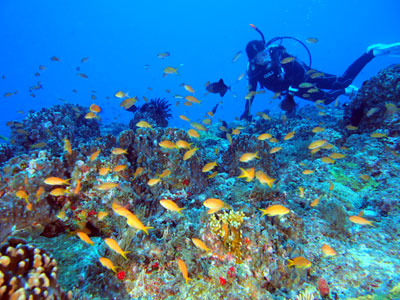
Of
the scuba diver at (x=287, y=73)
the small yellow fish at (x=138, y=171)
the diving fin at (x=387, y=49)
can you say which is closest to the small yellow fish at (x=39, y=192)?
the small yellow fish at (x=138, y=171)

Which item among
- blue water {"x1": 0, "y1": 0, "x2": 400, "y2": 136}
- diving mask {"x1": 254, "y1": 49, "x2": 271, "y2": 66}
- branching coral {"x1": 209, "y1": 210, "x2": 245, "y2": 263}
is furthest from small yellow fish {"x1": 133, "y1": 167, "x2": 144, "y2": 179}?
blue water {"x1": 0, "y1": 0, "x2": 400, "y2": 136}

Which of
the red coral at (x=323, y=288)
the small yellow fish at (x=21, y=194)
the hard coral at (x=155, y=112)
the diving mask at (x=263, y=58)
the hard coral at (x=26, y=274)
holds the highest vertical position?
the diving mask at (x=263, y=58)

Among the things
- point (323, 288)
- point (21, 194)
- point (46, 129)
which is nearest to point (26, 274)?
point (21, 194)

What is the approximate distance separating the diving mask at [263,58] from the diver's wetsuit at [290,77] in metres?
0.14

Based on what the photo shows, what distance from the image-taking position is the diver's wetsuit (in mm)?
10188

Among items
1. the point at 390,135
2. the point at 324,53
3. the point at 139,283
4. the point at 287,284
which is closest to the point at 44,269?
the point at 139,283

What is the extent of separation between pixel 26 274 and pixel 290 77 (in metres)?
12.5

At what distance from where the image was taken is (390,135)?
251 inches

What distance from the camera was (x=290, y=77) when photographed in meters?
10.9

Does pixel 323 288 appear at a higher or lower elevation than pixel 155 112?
lower

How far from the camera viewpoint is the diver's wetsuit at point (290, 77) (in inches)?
401

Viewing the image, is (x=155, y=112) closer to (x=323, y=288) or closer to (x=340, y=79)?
(x=323, y=288)

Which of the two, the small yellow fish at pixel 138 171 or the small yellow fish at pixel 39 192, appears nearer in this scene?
the small yellow fish at pixel 39 192

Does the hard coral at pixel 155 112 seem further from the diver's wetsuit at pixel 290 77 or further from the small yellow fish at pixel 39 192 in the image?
the small yellow fish at pixel 39 192
